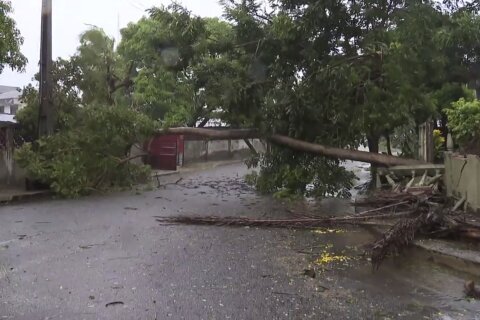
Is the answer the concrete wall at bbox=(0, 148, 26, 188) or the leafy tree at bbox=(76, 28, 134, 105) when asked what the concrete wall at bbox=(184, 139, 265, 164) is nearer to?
the leafy tree at bbox=(76, 28, 134, 105)

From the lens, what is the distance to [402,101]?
36.7ft

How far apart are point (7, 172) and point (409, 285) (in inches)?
471

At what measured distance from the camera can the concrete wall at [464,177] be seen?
7.23 metres

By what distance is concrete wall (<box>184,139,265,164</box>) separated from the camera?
73.2 ft

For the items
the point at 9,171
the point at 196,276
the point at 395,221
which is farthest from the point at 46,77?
the point at 395,221

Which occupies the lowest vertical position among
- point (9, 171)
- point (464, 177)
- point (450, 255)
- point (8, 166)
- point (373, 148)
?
point (450, 255)

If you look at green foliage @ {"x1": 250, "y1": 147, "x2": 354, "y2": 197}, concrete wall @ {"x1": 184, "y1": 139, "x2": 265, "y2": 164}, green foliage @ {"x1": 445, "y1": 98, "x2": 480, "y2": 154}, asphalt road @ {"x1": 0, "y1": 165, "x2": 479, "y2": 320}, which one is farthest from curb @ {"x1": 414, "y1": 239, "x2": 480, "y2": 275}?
concrete wall @ {"x1": 184, "y1": 139, "x2": 265, "y2": 164}

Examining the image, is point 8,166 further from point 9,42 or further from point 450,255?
point 450,255

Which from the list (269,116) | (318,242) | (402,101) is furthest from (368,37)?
(318,242)

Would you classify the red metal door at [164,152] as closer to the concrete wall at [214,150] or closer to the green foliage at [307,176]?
the concrete wall at [214,150]

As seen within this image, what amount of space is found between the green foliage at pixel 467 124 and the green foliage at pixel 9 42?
9679mm

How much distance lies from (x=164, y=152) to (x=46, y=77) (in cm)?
766

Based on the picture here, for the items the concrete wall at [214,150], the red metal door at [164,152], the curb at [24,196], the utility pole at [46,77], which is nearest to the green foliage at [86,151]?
the curb at [24,196]

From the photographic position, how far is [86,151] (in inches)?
483
